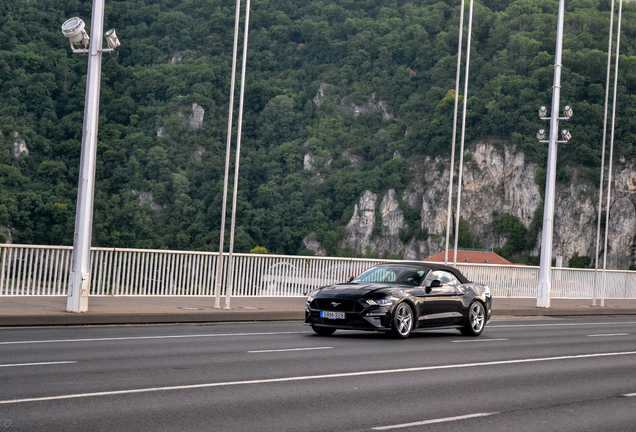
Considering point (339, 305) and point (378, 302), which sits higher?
point (378, 302)

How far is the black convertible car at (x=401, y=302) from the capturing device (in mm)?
15641

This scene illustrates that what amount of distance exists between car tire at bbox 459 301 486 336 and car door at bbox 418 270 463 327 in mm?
401

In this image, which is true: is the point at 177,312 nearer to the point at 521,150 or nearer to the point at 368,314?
the point at 368,314

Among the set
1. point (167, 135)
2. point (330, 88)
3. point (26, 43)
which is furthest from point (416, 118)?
point (26, 43)

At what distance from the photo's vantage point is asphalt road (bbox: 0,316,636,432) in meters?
7.57

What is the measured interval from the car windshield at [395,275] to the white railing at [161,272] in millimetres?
7467

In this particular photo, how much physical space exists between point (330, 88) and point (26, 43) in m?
58.8

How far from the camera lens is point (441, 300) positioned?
16891 mm

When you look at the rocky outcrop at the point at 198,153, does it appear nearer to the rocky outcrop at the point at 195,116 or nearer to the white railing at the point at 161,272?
the rocky outcrop at the point at 195,116

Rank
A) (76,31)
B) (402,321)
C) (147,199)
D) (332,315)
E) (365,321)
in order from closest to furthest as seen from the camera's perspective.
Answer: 1. (365,321)
2. (332,315)
3. (402,321)
4. (76,31)
5. (147,199)

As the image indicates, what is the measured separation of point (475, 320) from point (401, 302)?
9.15 feet

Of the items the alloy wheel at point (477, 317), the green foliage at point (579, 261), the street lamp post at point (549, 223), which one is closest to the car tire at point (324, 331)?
the alloy wheel at point (477, 317)

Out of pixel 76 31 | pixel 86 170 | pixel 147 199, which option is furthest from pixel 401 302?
pixel 147 199

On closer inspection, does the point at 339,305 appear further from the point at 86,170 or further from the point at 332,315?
the point at 86,170
